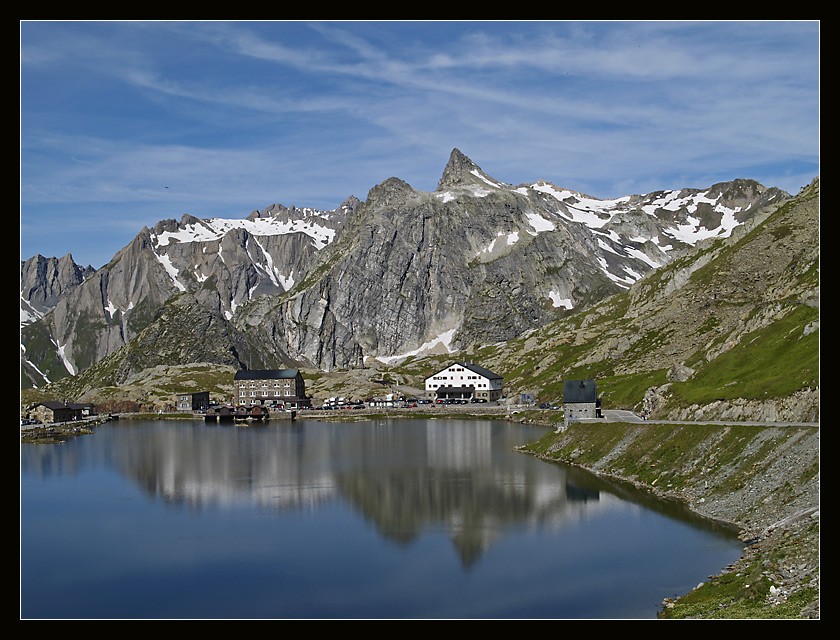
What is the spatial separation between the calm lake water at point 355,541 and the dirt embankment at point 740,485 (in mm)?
2480

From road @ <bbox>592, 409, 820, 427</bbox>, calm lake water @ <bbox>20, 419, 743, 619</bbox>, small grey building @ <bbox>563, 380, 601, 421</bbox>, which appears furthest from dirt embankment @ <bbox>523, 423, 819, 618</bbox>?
small grey building @ <bbox>563, 380, 601, 421</bbox>

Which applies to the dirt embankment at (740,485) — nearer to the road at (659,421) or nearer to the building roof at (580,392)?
the road at (659,421)

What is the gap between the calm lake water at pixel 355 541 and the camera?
4794 cm

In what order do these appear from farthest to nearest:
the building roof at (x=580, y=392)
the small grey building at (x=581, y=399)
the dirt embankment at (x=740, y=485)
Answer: the building roof at (x=580, y=392) < the small grey building at (x=581, y=399) < the dirt embankment at (x=740, y=485)

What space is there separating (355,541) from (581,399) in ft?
191

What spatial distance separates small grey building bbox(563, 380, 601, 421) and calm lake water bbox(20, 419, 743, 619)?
11.1 metres

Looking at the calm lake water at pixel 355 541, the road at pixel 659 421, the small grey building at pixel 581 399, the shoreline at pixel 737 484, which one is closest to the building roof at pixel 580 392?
the small grey building at pixel 581 399

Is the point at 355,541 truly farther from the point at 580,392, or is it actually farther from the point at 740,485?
the point at 580,392

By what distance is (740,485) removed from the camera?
217ft

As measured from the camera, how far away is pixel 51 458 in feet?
412

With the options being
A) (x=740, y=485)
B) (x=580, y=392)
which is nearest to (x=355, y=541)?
(x=740, y=485)
